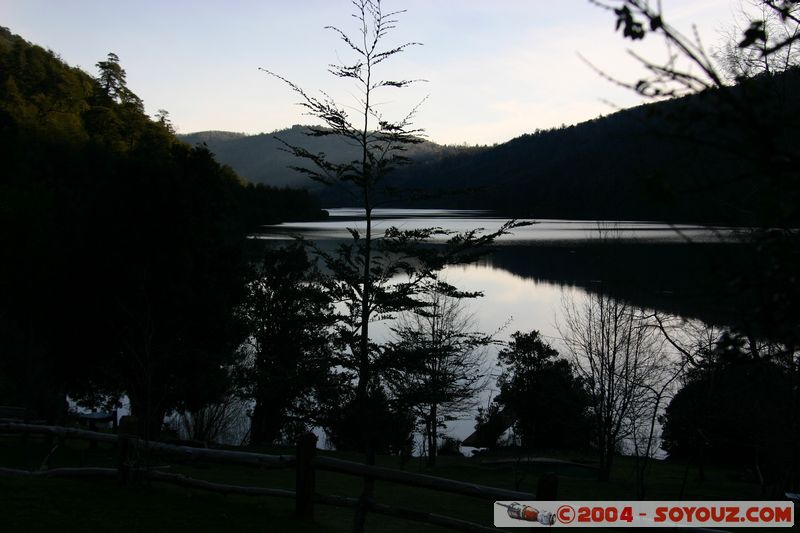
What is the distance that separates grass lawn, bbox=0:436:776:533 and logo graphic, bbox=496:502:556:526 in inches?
94.9

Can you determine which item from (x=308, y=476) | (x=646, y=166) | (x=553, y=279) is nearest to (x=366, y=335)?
(x=308, y=476)

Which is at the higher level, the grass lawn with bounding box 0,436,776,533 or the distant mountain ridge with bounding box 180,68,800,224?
the distant mountain ridge with bounding box 180,68,800,224

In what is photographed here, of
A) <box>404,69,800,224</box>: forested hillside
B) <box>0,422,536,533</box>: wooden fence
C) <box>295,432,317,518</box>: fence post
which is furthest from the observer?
<box>295,432,317,518</box>: fence post

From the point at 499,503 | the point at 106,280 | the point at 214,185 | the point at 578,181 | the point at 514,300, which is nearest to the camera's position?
the point at 499,503

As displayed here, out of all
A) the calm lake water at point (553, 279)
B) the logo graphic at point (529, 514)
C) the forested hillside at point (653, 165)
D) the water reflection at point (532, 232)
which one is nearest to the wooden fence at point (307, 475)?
the logo graphic at point (529, 514)

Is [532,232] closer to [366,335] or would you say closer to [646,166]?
[366,335]

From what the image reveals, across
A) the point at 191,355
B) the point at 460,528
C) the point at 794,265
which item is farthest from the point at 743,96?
the point at 191,355

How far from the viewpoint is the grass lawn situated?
7.66m

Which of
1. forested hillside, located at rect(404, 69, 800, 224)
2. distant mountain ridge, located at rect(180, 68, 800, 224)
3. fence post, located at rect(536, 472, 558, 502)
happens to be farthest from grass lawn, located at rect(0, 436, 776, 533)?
forested hillside, located at rect(404, 69, 800, 224)

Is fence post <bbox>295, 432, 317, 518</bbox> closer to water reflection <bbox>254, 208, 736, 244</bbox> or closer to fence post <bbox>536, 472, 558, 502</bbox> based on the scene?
fence post <bbox>536, 472, 558, 502</bbox>

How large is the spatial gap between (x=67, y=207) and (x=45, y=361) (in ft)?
18.3

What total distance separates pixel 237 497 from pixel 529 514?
7.34m

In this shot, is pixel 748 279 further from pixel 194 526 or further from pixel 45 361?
pixel 45 361

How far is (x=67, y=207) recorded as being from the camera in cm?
2303
